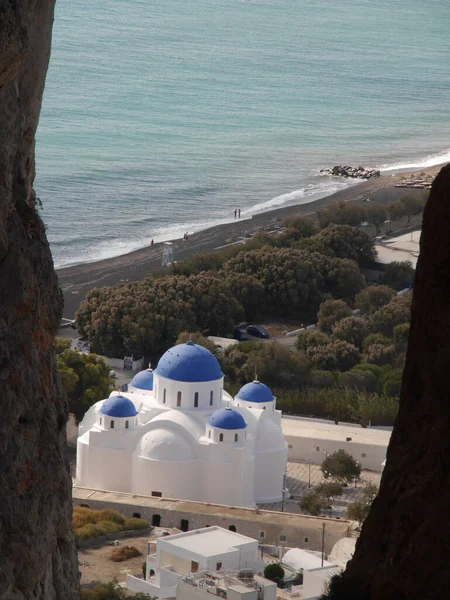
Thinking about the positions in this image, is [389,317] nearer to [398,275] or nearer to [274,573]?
[398,275]

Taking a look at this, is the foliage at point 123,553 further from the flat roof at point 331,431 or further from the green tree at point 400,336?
the green tree at point 400,336

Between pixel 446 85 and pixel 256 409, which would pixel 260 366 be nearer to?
pixel 256 409

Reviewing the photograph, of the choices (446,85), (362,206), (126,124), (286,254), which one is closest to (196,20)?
(446,85)

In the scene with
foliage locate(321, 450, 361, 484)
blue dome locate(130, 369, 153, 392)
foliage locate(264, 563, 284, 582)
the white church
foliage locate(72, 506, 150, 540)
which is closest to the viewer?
foliage locate(264, 563, 284, 582)

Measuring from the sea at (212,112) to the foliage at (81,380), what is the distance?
77.6 ft

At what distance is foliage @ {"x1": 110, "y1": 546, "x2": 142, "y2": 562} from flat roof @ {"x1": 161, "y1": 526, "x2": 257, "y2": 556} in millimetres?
1122

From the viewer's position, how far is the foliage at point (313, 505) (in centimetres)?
3512

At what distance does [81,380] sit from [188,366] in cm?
578

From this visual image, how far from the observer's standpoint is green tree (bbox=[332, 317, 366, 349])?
49531 mm

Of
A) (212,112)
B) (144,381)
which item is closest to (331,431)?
(144,381)

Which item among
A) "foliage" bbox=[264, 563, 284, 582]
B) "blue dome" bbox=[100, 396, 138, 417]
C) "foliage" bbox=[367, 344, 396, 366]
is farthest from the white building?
"foliage" bbox=[367, 344, 396, 366]

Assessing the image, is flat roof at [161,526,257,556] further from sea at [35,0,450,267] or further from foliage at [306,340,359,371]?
sea at [35,0,450,267]

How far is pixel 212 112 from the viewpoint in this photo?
113375mm

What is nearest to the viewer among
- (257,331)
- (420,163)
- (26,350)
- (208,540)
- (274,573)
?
(26,350)
